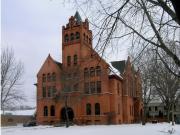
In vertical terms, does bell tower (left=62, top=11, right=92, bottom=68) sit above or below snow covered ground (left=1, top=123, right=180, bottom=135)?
above

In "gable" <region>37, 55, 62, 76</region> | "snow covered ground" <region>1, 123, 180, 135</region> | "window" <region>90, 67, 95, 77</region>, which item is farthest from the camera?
"gable" <region>37, 55, 62, 76</region>

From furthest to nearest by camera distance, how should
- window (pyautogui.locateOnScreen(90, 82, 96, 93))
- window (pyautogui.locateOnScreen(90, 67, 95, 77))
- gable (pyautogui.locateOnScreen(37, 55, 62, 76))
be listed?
gable (pyautogui.locateOnScreen(37, 55, 62, 76)) < window (pyautogui.locateOnScreen(90, 82, 96, 93)) < window (pyautogui.locateOnScreen(90, 67, 95, 77))

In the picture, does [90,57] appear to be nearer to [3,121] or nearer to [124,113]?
[124,113]

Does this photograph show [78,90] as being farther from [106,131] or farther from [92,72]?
[106,131]

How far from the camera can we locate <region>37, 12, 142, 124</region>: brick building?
62.8 m

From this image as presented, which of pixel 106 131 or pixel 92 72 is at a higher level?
pixel 92 72

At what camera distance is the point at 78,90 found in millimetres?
65500

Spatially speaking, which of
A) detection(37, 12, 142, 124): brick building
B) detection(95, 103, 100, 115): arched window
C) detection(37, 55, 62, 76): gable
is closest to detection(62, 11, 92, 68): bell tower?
detection(37, 12, 142, 124): brick building

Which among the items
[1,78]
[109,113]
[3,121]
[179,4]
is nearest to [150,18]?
[179,4]

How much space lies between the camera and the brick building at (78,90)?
206 ft

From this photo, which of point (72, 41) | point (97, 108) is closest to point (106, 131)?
point (97, 108)

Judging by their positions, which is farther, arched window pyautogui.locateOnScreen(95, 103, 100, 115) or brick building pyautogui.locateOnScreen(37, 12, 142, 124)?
arched window pyautogui.locateOnScreen(95, 103, 100, 115)

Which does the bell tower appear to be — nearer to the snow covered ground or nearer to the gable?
the gable

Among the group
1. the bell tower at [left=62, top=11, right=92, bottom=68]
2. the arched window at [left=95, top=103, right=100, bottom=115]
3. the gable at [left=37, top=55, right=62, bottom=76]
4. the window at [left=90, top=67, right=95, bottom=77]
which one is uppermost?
the bell tower at [left=62, top=11, right=92, bottom=68]
